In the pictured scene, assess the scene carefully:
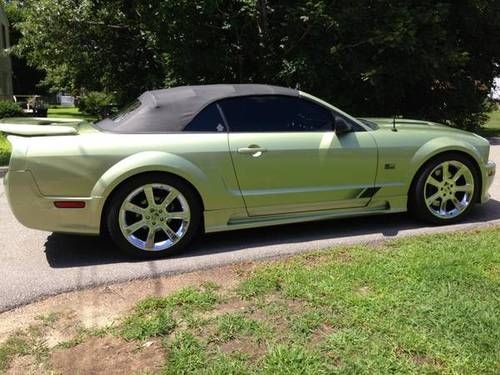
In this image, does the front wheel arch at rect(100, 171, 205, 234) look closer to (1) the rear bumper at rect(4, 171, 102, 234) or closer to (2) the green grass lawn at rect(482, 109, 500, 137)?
(1) the rear bumper at rect(4, 171, 102, 234)

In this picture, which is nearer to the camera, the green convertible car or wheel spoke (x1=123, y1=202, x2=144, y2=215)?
the green convertible car

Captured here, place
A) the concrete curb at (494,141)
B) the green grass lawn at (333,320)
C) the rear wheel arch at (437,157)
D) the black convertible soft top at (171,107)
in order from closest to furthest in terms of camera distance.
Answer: the green grass lawn at (333,320)
the black convertible soft top at (171,107)
the rear wheel arch at (437,157)
the concrete curb at (494,141)

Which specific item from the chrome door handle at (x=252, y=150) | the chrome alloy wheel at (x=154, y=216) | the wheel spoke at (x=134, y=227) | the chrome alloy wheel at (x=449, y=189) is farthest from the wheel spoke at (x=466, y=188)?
the wheel spoke at (x=134, y=227)

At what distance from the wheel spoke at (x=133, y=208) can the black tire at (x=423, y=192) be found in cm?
266

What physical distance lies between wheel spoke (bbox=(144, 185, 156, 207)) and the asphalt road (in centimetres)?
50

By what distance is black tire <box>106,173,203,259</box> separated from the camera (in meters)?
4.62

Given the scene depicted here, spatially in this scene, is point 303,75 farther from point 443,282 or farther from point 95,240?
point 443,282

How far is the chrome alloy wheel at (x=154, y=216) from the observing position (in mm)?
4684

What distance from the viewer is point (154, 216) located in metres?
4.73

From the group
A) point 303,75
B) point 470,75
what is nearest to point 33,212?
point 303,75

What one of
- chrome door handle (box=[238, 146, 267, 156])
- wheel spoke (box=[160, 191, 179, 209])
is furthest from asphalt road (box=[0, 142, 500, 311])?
chrome door handle (box=[238, 146, 267, 156])

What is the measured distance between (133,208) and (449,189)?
3.12 meters

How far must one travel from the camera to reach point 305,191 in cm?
512

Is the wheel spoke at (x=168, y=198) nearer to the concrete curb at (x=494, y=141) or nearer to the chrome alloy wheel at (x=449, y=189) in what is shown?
the chrome alloy wheel at (x=449, y=189)
